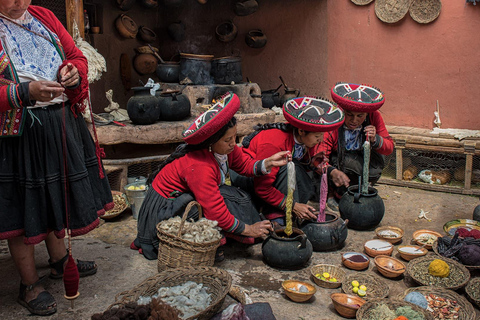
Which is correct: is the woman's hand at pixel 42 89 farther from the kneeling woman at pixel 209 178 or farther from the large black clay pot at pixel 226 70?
the large black clay pot at pixel 226 70

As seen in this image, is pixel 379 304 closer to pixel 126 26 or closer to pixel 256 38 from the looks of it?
pixel 256 38

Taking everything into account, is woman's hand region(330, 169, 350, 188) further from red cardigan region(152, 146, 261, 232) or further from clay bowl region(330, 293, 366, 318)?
clay bowl region(330, 293, 366, 318)

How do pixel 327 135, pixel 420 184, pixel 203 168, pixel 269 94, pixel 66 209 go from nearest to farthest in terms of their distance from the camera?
pixel 66 209
pixel 203 168
pixel 327 135
pixel 420 184
pixel 269 94

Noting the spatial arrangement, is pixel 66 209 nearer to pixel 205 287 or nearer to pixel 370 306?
pixel 205 287

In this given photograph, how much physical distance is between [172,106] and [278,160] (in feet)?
7.93

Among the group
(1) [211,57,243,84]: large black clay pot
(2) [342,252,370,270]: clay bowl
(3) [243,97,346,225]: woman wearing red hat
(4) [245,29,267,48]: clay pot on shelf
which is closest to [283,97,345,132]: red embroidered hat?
(3) [243,97,346,225]: woman wearing red hat

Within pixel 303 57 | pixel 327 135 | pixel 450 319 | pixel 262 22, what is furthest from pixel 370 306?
pixel 262 22

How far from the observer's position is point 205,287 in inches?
104

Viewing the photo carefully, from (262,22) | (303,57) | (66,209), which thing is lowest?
(66,209)

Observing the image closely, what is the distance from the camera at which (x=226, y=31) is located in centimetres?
775

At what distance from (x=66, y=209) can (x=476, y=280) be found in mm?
2683

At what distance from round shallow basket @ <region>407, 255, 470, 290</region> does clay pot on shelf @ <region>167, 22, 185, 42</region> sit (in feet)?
18.7

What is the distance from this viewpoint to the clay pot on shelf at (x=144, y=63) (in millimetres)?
7309

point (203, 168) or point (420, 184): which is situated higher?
point (203, 168)
